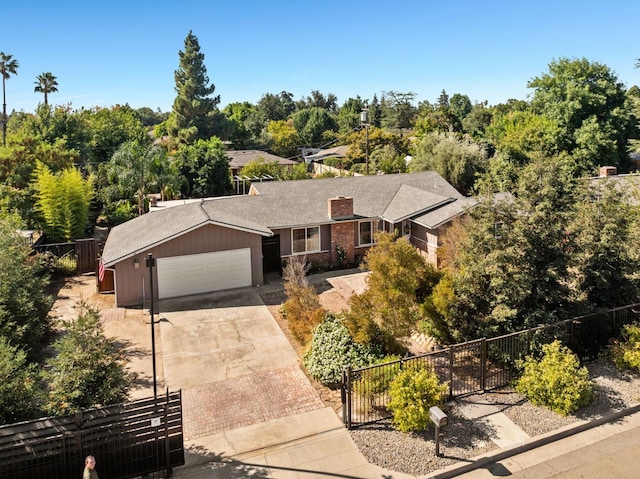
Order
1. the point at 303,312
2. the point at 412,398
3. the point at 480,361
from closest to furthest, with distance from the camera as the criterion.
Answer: the point at 412,398 < the point at 480,361 < the point at 303,312

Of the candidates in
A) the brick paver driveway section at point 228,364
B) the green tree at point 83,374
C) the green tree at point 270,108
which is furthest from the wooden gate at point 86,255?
the green tree at point 270,108

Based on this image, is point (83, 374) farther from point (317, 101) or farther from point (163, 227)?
point (317, 101)

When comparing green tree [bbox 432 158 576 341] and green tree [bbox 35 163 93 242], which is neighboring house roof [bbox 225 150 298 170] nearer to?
green tree [bbox 35 163 93 242]

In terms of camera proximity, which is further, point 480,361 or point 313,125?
point 313,125

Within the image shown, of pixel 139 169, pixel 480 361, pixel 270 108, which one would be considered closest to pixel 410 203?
pixel 480 361

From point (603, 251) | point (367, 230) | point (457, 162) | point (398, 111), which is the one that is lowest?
point (367, 230)

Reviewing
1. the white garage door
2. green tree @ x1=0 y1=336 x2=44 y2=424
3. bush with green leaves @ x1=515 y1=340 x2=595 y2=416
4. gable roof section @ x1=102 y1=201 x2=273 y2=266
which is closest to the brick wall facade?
gable roof section @ x1=102 y1=201 x2=273 y2=266

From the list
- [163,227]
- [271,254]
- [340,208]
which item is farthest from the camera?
[340,208]

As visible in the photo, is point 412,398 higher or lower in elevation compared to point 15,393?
lower
